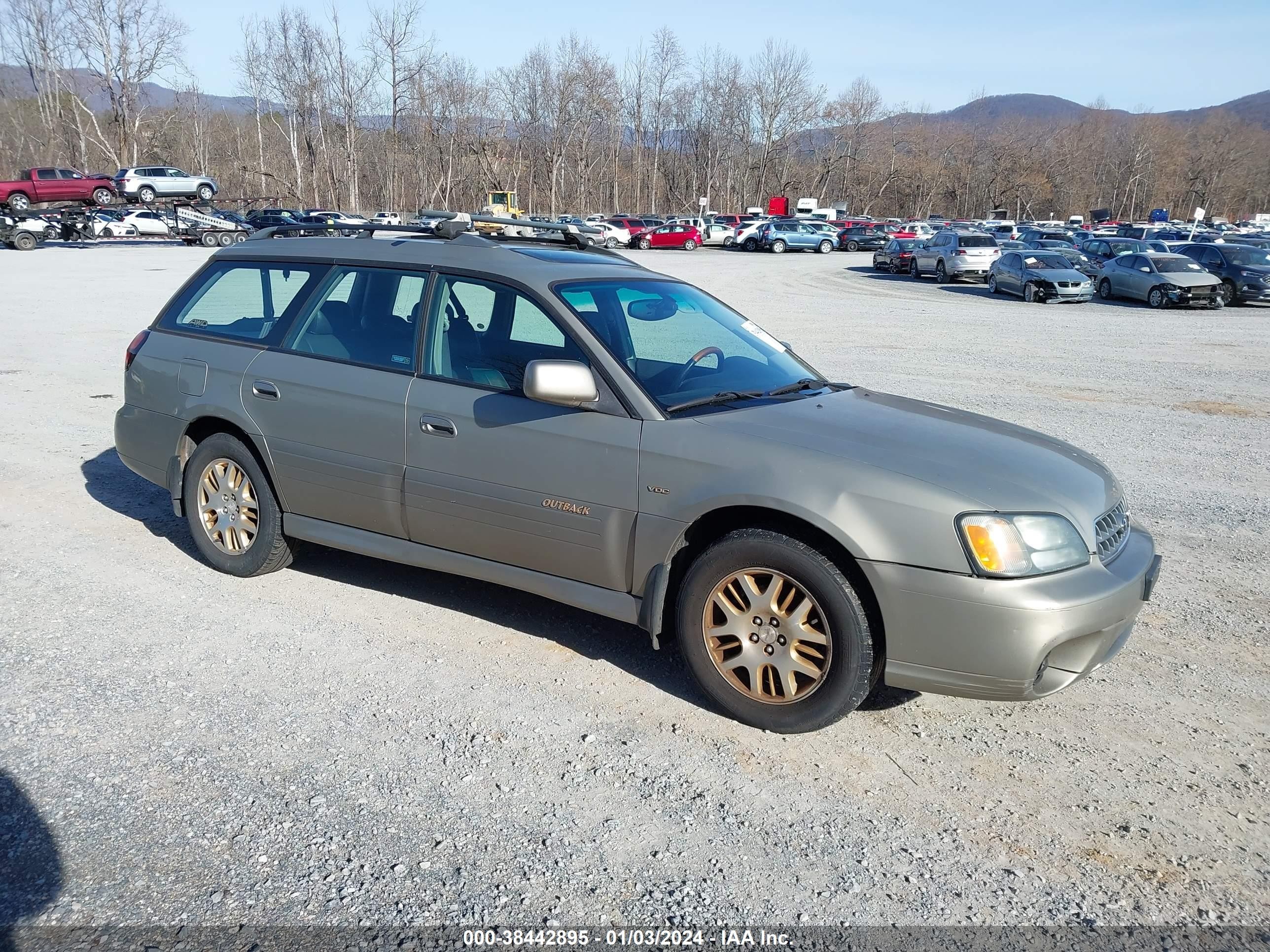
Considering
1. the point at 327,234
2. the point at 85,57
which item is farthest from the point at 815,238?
the point at 85,57

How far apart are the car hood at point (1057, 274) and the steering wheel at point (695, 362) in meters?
25.2

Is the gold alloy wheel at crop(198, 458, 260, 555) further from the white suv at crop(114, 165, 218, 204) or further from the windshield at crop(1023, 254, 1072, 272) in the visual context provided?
the white suv at crop(114, 165, 218, 204)

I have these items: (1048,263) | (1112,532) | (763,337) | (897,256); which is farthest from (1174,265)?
(1112,532)

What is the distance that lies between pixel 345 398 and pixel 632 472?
1.62m

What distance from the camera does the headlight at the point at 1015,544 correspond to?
339 centimetres

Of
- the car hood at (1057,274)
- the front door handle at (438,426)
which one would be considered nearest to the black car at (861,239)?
the car hood at (1057,274)

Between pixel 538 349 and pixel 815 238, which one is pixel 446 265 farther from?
pixel 815 238

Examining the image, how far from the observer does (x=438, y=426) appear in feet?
14.5

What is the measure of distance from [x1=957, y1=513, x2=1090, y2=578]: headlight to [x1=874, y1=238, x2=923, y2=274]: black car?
116ft

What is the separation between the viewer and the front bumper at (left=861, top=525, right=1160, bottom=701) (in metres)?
3.36

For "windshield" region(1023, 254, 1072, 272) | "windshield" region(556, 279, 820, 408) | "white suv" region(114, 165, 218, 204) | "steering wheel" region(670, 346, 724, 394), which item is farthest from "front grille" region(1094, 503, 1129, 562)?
"white suv" region(114, 165, 218, 204)

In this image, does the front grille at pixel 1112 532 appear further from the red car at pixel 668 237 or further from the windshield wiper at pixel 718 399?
the red car at pixel 668 237

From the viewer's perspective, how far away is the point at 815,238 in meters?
54.8

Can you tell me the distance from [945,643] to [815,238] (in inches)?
2123
